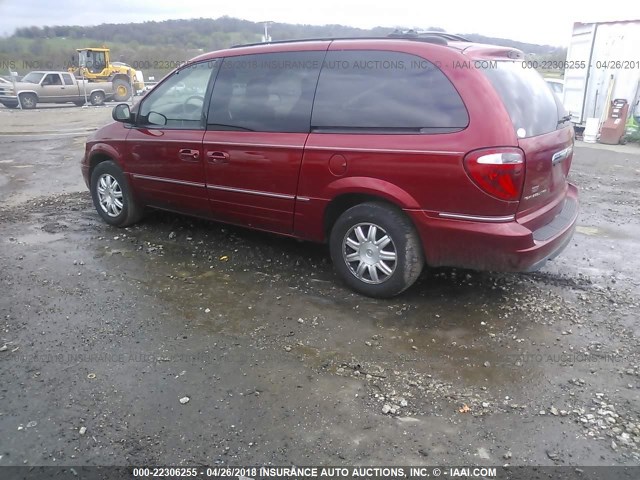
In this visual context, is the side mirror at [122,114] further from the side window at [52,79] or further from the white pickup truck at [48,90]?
the side window at [52,79]

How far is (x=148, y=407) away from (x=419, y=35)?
308 cm

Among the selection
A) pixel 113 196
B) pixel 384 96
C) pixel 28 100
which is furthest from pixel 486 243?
pixel 28 100

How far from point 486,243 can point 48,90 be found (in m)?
25.9

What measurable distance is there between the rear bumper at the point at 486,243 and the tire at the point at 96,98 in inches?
1050

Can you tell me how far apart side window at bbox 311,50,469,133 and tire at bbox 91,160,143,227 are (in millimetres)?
2462

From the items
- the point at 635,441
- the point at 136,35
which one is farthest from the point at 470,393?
the point at 136,35

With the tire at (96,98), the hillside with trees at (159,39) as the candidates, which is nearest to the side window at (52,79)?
the hillside with trees at (159,39)

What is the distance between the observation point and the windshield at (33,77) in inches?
930

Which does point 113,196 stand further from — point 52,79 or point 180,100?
point 52,79

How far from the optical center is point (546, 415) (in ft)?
8.45

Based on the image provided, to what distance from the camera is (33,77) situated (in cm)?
2378

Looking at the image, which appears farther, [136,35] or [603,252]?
[136,35]

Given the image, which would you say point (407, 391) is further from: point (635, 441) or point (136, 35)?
point (136, 35)

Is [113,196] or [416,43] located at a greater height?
[416,43]
